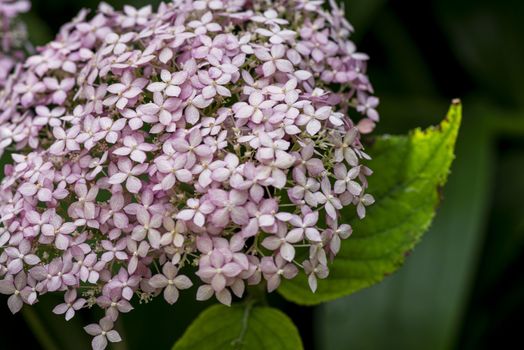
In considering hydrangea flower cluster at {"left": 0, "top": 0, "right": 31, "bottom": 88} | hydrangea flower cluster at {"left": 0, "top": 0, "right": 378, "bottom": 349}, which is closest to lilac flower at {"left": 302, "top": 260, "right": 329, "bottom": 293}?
hydrangea flower cluster at {"left": 0, "top": 0, "right": 378, "bottom": 349}

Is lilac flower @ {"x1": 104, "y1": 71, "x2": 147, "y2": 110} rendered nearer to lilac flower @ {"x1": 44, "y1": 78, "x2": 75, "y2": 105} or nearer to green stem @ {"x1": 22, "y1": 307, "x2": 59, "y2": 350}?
lilac flower @ {"x1": 44, "y1": 78, "x2": 75, "y2": 105}

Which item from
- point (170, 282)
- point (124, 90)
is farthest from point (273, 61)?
point (170, 282)

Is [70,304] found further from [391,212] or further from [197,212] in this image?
[391,212]

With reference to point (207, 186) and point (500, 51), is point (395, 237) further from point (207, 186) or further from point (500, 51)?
point (500, 51)

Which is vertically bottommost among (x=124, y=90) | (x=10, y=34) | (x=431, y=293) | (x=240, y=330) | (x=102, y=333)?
(x=431, y=293)

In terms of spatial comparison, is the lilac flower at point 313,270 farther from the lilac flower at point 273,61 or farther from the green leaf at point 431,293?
the green leaf at point 431,293

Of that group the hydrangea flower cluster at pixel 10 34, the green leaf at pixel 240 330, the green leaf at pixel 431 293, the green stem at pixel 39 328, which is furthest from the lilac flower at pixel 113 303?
the green leaf at pixel 431 293

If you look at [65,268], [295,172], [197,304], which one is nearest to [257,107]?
[295,172]
